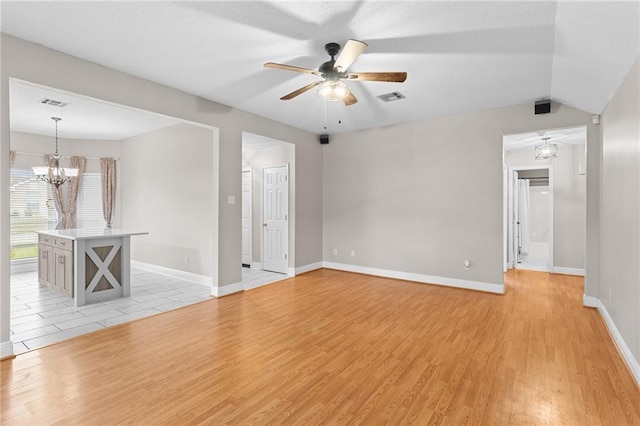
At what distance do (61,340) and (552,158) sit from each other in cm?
863

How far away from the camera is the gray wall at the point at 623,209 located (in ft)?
8.61

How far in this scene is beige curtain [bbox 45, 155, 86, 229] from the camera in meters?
6.86

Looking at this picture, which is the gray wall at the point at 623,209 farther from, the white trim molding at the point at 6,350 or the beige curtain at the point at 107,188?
the beige curtain at the point at 107,188

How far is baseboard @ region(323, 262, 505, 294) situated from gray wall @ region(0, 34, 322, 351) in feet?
2.19

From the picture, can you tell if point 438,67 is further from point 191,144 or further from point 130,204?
point 130,204

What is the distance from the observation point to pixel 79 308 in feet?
13.7

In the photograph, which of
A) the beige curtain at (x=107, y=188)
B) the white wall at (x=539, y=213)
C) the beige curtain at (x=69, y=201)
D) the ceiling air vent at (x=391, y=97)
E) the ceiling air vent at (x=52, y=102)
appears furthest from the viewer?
the white wall at (x=539, y=213)

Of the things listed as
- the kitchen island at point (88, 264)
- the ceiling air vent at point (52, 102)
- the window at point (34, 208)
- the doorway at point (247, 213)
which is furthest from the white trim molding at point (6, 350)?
the window at point (34, 208)

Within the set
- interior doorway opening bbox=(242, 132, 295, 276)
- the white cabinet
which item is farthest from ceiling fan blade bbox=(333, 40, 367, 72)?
the white cabinet

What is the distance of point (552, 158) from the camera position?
6.64 m

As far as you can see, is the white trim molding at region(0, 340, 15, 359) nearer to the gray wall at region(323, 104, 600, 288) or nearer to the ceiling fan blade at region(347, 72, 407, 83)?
the ceiling fan blade at region(347, 72, 407, 83)

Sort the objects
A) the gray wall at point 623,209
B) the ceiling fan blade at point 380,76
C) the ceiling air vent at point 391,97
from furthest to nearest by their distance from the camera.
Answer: the ceiling air vent at point 391,97, the ceiling fan blade at point 380,76, the gray wall at point 623,209

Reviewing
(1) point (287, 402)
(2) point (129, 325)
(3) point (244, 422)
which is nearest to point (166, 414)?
(3) point (244, 422)

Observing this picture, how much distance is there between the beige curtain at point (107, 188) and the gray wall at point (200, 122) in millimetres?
3902
